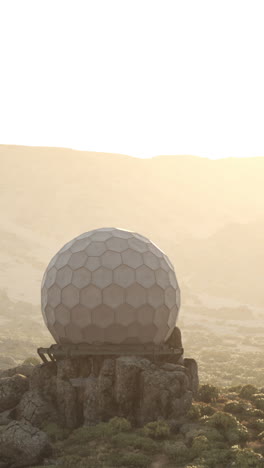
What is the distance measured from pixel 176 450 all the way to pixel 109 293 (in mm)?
8043

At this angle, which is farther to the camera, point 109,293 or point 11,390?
point 11,390

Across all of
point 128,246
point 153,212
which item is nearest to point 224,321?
point 128,246

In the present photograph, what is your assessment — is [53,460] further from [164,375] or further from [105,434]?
[164,375]

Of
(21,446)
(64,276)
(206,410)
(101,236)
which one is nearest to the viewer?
(21,446)

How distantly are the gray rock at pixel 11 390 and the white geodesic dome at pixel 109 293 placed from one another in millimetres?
2666

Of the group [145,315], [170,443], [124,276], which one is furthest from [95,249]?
[170,443]

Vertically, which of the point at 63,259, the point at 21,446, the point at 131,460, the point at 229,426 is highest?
the point at 63,259

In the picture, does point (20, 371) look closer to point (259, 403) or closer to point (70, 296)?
point (70, 296)

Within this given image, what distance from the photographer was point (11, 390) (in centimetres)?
2803

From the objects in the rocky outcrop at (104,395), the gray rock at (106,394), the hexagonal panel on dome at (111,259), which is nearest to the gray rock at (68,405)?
the rocky outcrop at (104,395)

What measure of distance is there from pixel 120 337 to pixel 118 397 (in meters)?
2.92

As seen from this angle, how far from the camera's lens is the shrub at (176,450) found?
2167 cm

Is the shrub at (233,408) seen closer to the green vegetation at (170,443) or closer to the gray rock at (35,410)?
the green vegetation at (170,443)

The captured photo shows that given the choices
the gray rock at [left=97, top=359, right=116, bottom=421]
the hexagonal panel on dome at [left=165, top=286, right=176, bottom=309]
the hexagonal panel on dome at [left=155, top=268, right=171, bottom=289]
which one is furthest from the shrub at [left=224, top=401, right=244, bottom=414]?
the hexagonal panel on dome at [left=155, top=268, right=171, bottom=289]
